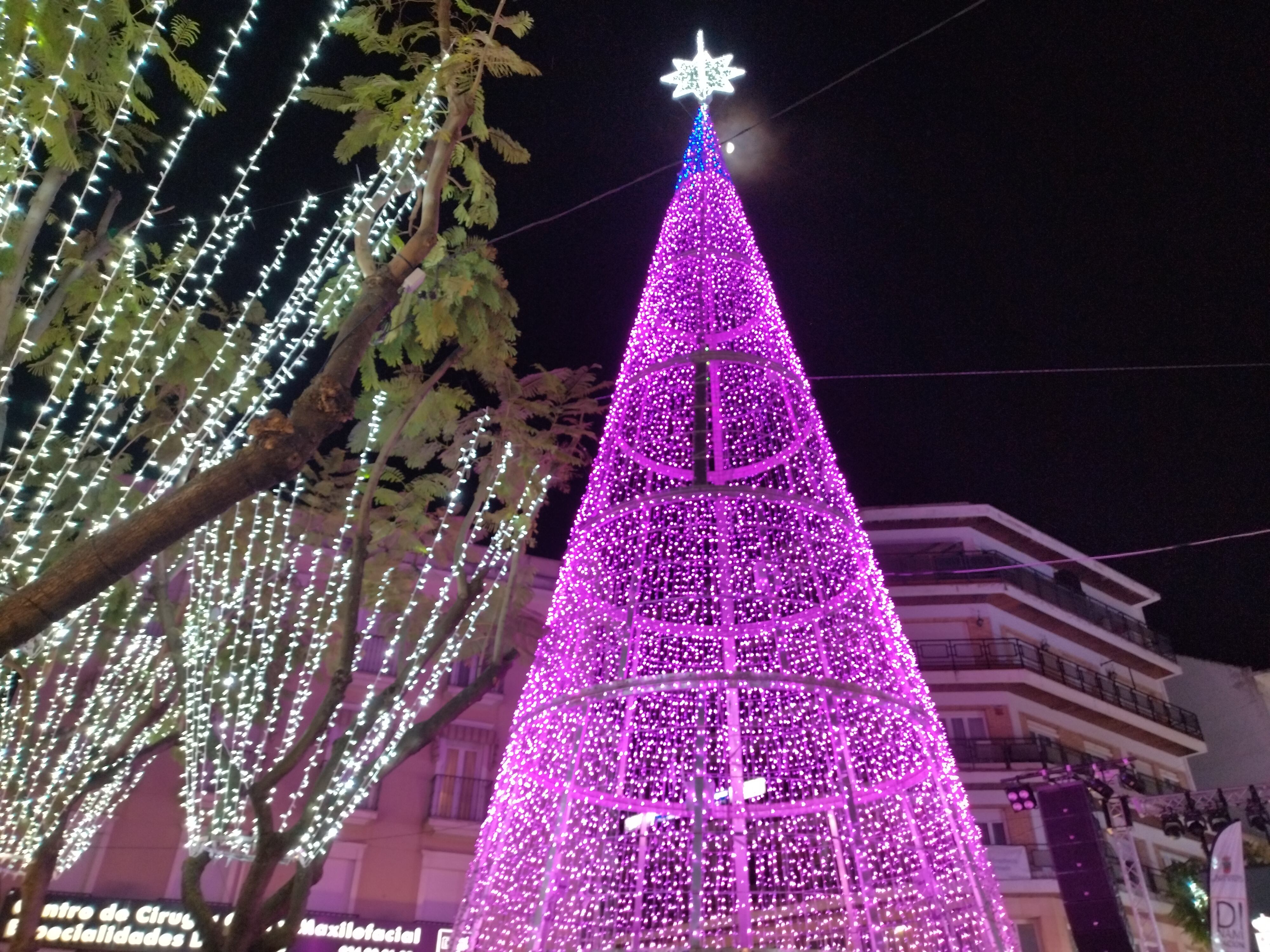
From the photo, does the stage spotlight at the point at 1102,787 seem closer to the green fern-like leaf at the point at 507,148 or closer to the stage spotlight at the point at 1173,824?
the stage spotlight at the point at 1173,824

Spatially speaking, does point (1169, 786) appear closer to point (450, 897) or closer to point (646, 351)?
point (450, 897)

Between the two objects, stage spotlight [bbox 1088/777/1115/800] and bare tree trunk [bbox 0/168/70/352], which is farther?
stage spotlight [bbox 1088/777/1115/800]

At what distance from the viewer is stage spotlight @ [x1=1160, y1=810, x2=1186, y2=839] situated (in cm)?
1398

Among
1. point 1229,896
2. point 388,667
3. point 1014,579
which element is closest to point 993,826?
point 1014,579

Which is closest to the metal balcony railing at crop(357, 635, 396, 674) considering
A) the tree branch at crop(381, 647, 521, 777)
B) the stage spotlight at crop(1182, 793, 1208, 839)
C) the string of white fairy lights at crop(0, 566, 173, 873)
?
the string of white fairy lights at crop(0, 566, 173, 873)

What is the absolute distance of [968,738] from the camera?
70.4ft

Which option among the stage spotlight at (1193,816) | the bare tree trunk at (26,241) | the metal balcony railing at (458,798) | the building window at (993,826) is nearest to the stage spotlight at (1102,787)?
the stage spotlight at (1193,816)

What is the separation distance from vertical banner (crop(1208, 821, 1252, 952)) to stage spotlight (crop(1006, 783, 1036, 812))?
2.32 m

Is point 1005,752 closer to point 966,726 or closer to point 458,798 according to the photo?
point 966,726

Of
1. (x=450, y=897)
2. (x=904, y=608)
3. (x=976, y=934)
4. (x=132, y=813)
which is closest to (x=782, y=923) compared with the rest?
(x=976, y=934)

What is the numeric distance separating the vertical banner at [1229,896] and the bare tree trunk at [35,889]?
523 inches

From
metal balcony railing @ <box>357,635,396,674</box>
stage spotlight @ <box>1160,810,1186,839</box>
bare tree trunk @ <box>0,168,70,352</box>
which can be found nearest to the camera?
bare tree trunk @ <box>0,168,70,352</box>

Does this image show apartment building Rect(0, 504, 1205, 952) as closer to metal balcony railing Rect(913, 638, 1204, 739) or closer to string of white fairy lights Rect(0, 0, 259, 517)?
metal balcony railing Rect(913, 638, 1204, 739)

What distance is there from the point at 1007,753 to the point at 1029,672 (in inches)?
91.4
